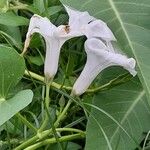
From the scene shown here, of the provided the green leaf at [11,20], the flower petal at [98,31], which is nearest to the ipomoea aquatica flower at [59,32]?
the flower petal at [98,31]

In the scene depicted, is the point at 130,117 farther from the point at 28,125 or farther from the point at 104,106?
the point at 28,125

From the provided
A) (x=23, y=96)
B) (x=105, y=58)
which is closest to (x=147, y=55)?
(x=105, y=58)

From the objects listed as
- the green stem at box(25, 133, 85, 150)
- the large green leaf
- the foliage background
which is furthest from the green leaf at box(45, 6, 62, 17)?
the green stem at box(25, 133, 85, 150)

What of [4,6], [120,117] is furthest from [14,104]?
[4,6]

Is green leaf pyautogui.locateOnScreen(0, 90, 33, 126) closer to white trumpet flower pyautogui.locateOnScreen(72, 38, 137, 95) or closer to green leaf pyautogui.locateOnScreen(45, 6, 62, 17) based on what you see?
white trumpet flower pyautogui.locateOnScreen(72, 38, 137, 95)

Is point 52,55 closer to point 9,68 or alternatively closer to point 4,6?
point 9,68
